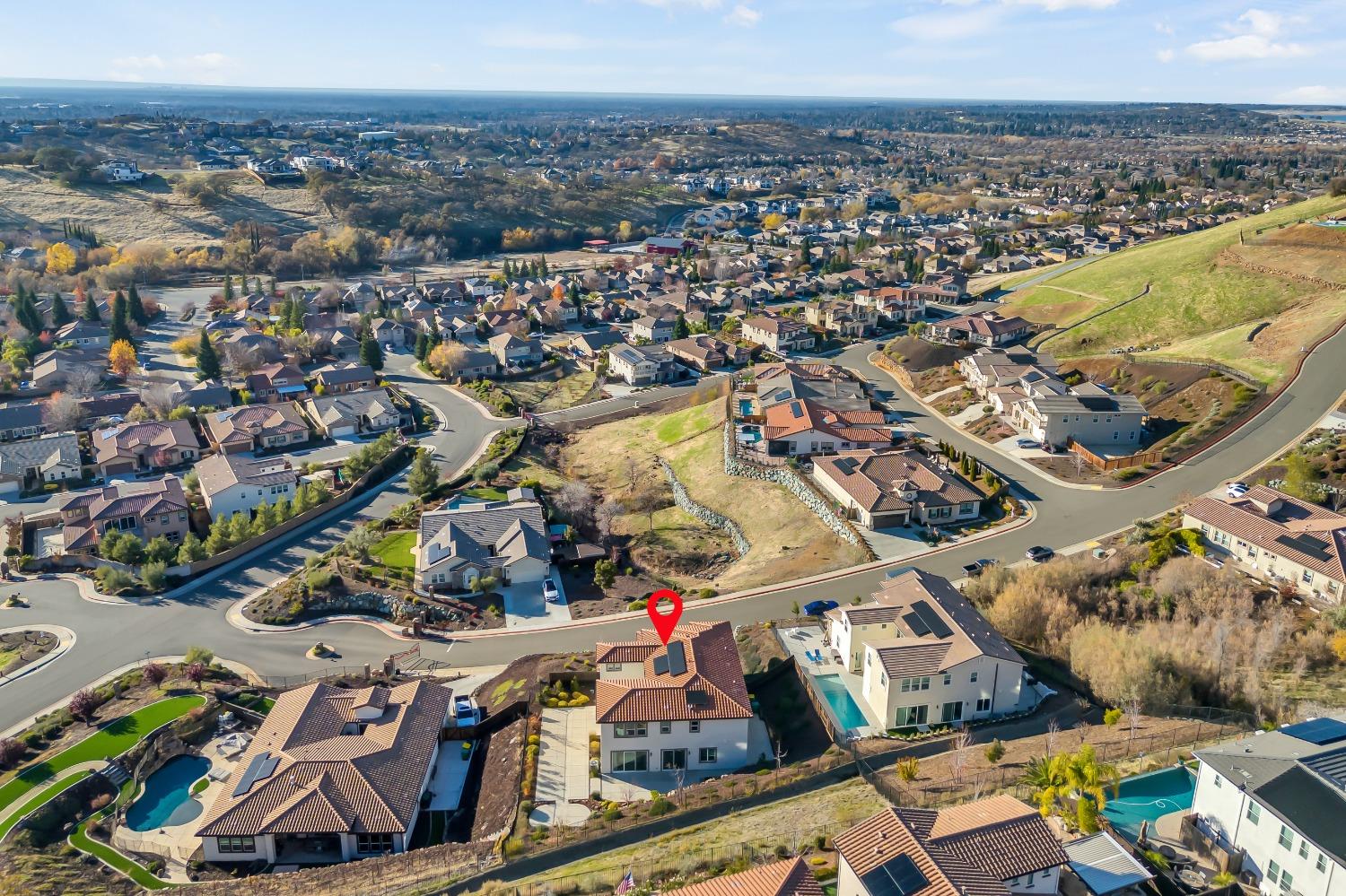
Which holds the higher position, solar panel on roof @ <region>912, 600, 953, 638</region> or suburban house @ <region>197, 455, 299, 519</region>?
solar panel on roof @ <region>912, 600, 953, 638</region>

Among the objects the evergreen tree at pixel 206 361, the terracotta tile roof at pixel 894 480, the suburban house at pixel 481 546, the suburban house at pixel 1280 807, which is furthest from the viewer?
the evergreen tree at pixel 206 361

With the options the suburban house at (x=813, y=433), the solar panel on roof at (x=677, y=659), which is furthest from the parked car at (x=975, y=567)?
the suburban house at (x=813, y=433)

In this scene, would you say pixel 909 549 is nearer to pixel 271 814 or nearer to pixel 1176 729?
pixel 1176 729

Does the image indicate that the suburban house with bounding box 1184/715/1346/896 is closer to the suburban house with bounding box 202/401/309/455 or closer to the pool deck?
the pool deck

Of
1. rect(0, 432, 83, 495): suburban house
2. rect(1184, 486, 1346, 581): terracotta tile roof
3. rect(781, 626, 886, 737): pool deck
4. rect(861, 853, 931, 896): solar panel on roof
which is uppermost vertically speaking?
rect(1184, 486, 1346, 581): terracotta tile roof

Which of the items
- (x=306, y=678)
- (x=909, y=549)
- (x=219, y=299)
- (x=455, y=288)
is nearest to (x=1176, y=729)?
(x=909, y=549)

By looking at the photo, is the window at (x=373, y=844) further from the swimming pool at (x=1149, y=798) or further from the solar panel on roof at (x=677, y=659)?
the swimming pool at (x=1149, y=798)

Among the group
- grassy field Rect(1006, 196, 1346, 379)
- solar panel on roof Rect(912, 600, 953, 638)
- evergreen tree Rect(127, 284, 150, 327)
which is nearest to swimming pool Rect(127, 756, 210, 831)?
solar panel on roof Rect(912, 600, 953, 638)
